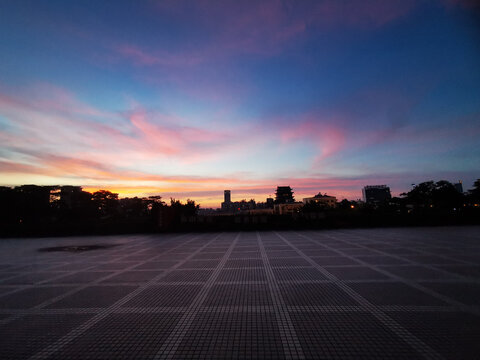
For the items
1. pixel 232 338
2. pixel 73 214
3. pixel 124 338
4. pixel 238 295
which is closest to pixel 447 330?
pixel 232 338

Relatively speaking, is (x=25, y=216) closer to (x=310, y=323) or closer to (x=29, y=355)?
(x=29, y=355)

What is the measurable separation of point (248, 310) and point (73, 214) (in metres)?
48.7

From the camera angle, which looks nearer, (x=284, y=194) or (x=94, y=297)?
(x=94, y=297)

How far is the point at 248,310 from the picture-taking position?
4.40 meters

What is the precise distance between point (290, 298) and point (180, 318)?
8.67 ft

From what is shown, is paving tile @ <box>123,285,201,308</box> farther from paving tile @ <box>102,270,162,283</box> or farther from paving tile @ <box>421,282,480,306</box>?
paving tile @ <box>421,282,480,306</box>

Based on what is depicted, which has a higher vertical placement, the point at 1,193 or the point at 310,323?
the point at 1,193

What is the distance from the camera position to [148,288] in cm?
→ 580

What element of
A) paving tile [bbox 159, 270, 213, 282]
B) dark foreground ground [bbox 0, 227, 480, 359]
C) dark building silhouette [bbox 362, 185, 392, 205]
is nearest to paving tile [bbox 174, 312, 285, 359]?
dark foreground ground [bbox 0, 227, 480, 359]

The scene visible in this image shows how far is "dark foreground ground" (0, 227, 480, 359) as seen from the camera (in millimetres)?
3225

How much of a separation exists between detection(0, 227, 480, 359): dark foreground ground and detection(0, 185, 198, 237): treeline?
14.9 m

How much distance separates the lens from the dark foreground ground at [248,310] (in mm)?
3225

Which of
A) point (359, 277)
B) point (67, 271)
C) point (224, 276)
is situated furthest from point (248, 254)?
point (67, 271)

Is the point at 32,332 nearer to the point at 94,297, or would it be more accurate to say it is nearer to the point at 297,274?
the point at 94,297
